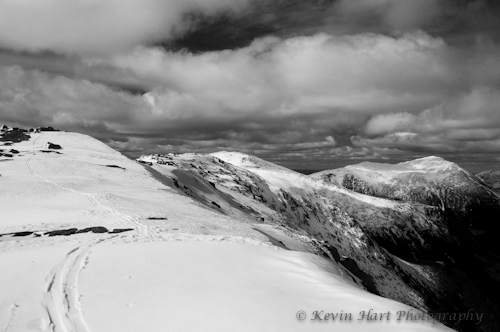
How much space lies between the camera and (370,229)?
114 m

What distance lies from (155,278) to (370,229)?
4552 inches

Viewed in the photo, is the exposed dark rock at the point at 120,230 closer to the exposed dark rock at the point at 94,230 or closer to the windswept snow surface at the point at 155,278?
the windswept snow surface at the point at 155,278

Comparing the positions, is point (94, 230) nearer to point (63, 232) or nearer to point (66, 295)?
point (63, 232)

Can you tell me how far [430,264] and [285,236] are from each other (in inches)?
4157

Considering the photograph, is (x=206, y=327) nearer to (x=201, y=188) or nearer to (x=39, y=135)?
(x=201, y=188)

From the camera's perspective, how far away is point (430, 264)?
109 meters

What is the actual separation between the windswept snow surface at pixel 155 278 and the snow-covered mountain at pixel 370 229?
20463 millimetres

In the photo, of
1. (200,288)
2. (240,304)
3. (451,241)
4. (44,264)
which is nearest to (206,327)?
(240,304)

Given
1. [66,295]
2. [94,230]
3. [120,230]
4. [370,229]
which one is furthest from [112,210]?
[370,229]

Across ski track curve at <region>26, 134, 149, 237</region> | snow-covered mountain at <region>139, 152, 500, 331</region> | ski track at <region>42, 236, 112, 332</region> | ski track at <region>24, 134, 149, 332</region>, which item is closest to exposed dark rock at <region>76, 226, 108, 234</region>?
ski track curve at <region>26, 134, 149, 237</region>

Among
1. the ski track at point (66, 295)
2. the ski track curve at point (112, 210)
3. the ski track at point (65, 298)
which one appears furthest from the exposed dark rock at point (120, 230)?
the ski track at point (65, 298)

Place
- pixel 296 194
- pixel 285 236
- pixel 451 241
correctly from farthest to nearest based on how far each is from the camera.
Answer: pixel 451 241 → pixel 296 194 → pixel 285 236

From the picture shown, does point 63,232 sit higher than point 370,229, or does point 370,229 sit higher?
point 63,232

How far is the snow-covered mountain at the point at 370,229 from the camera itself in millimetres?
57594
